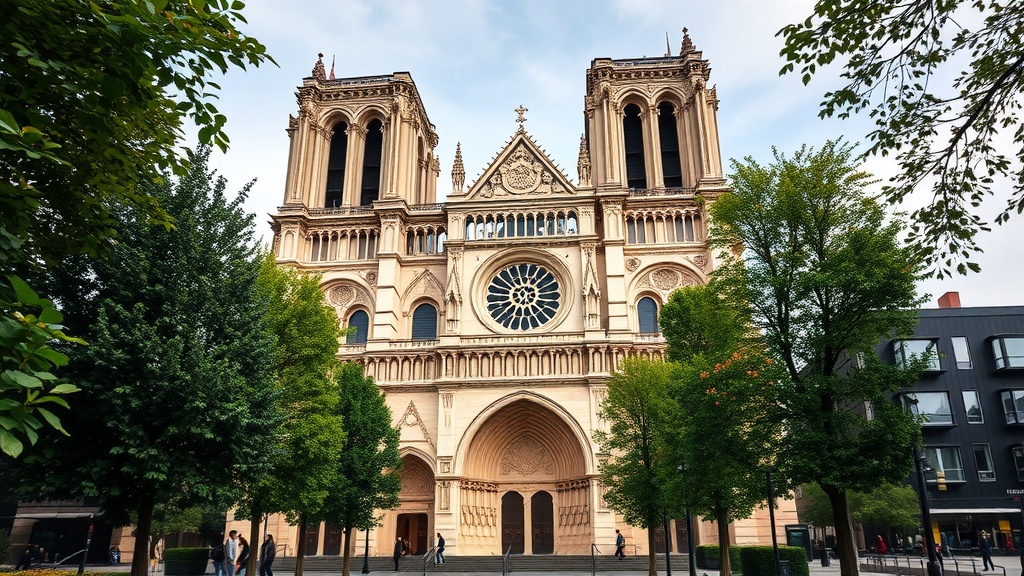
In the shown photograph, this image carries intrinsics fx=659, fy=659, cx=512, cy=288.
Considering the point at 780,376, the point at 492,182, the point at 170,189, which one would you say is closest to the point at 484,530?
the point at 492,182

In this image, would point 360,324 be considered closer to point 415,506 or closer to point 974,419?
point 415,506

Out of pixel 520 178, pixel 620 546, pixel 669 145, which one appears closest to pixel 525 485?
pixel 620 546

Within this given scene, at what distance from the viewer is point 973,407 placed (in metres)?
36.2

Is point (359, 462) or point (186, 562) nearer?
point (359, 462)

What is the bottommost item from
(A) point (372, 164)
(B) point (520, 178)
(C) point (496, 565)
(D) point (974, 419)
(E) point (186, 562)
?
(C) point (496, 565)

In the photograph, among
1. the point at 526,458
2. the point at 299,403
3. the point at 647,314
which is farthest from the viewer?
the point at 647,314

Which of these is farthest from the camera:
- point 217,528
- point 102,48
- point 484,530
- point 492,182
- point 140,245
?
point 217,528

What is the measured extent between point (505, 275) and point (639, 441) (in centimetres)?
1665

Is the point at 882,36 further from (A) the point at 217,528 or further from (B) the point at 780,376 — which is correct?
(A) the point at 217,528

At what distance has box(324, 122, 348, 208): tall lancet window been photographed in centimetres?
4291

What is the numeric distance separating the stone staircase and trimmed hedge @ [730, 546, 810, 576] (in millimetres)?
7459

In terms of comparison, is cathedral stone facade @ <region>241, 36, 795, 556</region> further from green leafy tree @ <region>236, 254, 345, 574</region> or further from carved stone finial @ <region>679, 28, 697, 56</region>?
green leafy tree @ <region>236, 254, 345, 574</region>

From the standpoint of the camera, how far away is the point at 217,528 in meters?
44.8

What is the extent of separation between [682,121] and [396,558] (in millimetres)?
30098
